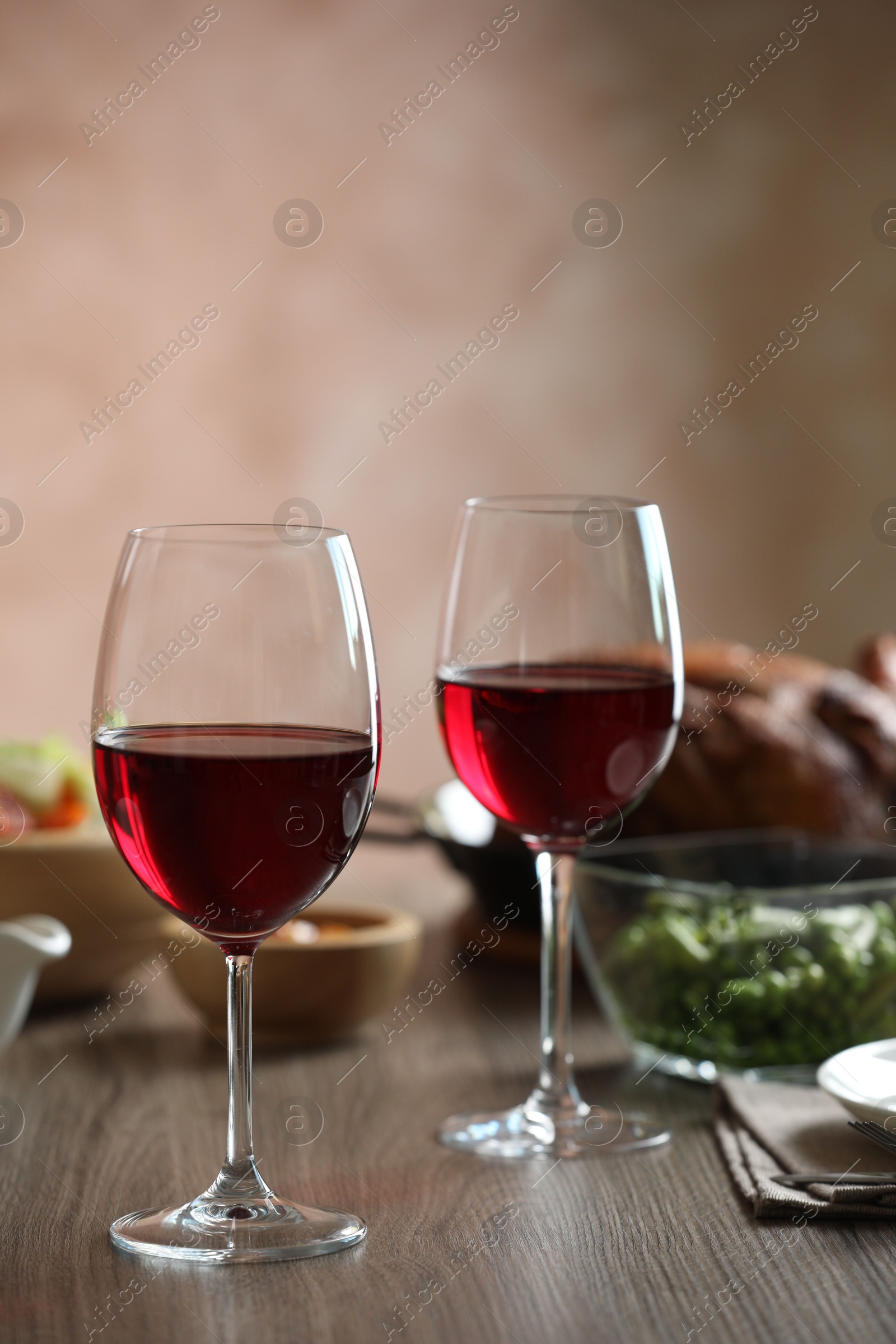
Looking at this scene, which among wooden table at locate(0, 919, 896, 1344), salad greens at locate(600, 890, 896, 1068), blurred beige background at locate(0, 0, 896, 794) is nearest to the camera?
wooden table at locate(0, 919, 896, 1344)

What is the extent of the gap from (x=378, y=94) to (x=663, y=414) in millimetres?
1110

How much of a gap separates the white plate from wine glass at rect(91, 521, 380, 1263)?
0.96 feet

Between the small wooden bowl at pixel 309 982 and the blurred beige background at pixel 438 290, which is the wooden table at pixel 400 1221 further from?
the blurred beige background at pixel 438 290

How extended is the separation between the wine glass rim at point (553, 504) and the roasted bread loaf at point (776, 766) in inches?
24.1

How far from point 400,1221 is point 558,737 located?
327 millimetres

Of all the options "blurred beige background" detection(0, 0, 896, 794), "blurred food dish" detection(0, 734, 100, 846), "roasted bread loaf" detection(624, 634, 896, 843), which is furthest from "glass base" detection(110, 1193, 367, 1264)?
"blurred beige background" detection(0, 0, 896, 794)

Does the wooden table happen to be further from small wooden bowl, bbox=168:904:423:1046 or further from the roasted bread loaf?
the roasted bread loaf

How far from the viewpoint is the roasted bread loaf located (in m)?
1.50

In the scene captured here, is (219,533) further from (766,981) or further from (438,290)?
(438,290)

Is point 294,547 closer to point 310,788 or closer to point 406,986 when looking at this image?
point 310,788

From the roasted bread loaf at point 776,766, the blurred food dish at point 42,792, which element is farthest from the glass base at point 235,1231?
the roasted bread loaf at point 776,766

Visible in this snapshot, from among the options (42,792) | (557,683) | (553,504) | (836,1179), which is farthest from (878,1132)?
(42,792)

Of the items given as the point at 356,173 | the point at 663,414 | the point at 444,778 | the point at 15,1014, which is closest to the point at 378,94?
the point at 356,173

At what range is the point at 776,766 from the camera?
150 cm
